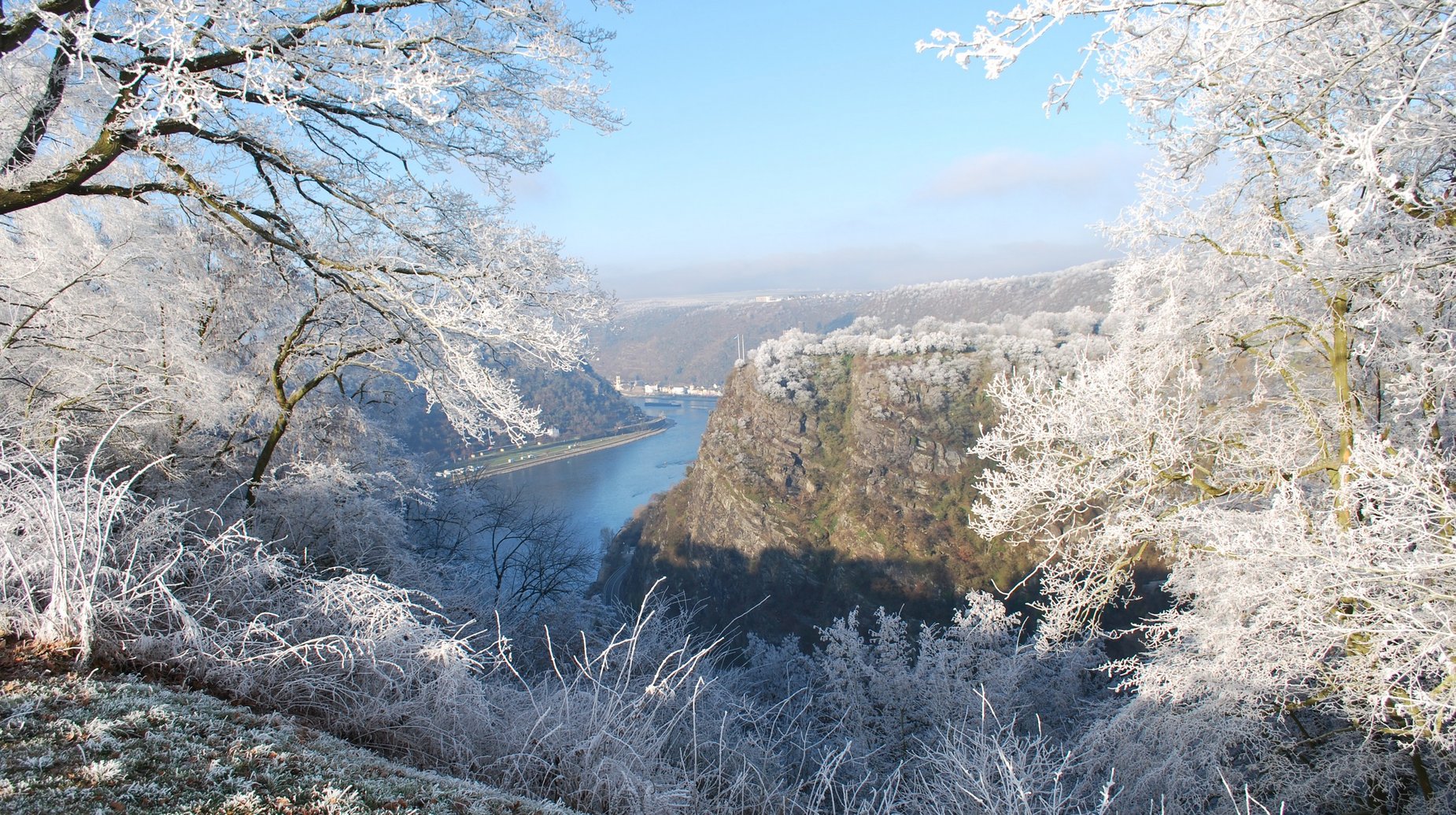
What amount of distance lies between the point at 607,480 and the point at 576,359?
48.5 meters

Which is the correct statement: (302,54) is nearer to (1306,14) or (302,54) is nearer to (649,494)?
(1306,14)

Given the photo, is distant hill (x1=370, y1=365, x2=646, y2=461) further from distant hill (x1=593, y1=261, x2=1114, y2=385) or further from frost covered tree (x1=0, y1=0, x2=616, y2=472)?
frost covered tree (x1=0, y1=0, x2=616, y2=472)

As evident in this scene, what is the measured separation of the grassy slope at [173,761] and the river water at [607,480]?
30670 millimetres

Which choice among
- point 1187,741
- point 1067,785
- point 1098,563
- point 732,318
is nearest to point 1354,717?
point 1187,741

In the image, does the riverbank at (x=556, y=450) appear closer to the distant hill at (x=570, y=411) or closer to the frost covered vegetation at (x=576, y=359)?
the distant hill at (x=570, y=411)

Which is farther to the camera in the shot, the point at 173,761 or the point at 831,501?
the point at 831,501

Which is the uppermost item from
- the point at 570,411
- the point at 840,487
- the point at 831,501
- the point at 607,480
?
the point at 570,411

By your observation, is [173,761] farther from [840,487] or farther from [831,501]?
[840,487]

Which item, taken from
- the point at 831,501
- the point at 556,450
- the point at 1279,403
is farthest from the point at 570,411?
the point at 1279,403

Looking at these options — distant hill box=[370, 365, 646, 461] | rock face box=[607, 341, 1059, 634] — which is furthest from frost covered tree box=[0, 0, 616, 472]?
distant hill box=[370, 365, 646, 461]

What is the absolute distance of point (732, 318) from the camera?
9938cm

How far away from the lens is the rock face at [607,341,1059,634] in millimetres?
28641

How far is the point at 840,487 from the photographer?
1346 inches

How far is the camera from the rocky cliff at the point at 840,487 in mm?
28828
